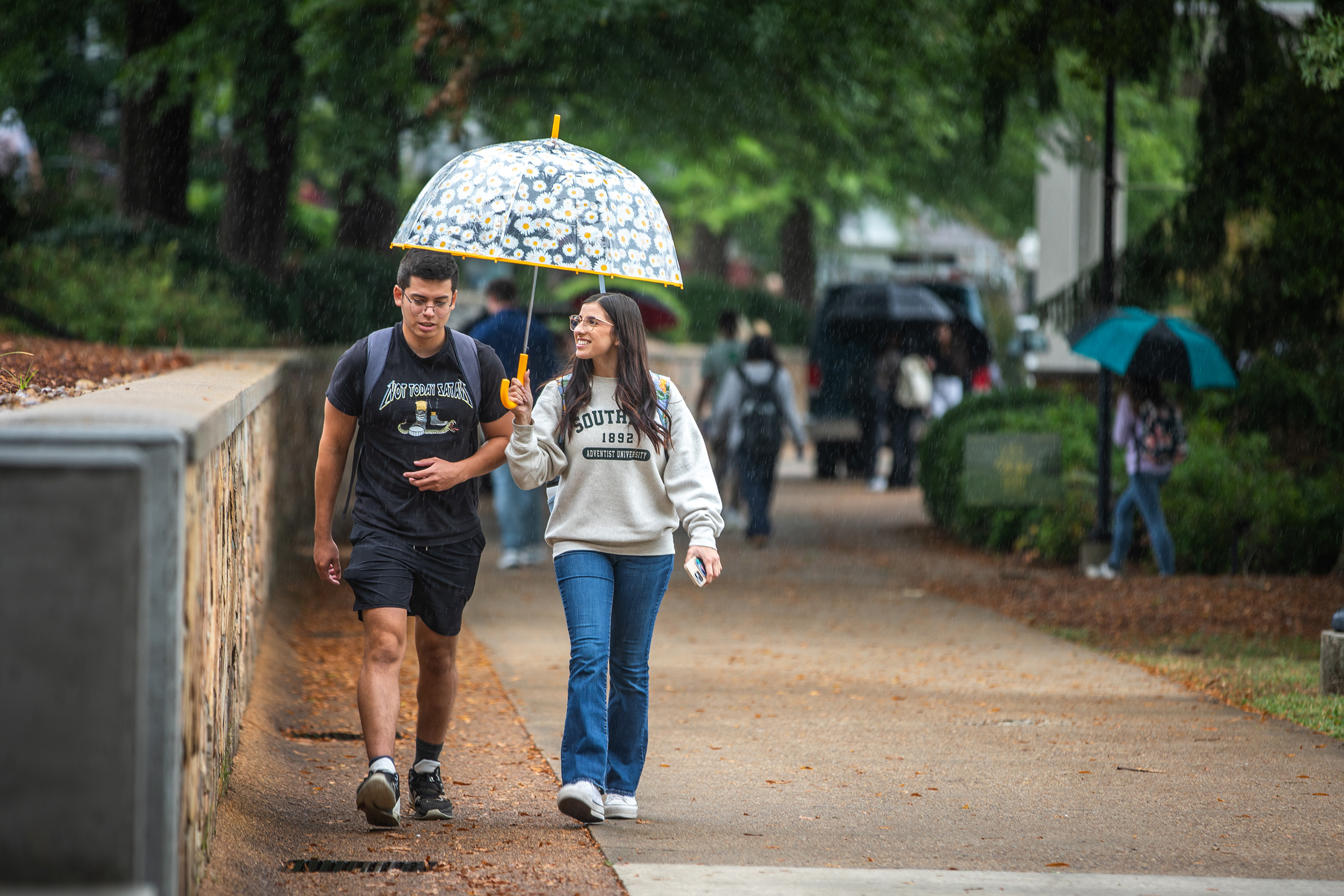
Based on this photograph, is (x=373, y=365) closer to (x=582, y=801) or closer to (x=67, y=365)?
(x=582, y=801)

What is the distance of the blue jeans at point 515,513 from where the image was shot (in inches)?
465

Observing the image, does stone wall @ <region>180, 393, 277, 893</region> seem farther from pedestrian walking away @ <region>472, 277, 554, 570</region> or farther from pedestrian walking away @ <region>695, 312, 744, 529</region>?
pedestrian walking away @ <region>695, 312, 744, 529</region>

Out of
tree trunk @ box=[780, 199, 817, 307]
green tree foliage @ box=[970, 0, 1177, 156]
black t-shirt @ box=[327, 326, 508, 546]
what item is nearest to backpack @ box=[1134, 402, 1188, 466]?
green tree foliage @ box=[970, 0, 1177, 156]

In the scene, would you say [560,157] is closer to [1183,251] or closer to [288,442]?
[288,442]

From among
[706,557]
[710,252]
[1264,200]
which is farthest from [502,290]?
[710,252]

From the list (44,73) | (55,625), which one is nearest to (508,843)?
(55,625)

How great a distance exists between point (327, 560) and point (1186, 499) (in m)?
8.24

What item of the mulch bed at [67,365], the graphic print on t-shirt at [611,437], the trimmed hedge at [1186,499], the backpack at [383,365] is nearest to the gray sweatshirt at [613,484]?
the graphic print on t-shirt at [611,437]

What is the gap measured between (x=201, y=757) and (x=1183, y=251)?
9.50m

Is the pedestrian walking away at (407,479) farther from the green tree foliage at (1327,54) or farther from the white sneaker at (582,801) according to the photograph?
the green tree foliage at (1327,54)

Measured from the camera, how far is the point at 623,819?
538cm

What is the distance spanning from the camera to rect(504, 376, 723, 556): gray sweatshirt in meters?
5.30

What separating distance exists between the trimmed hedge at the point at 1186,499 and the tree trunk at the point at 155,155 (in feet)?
26.2

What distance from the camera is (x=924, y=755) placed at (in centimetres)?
646
